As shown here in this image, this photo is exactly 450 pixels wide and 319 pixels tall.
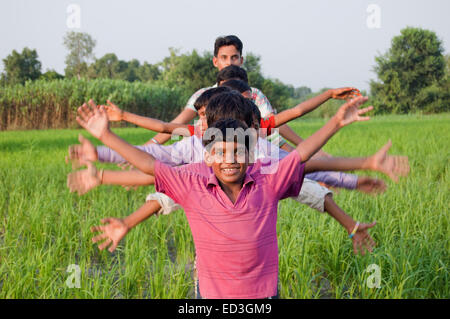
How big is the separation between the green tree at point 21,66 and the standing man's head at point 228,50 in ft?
118

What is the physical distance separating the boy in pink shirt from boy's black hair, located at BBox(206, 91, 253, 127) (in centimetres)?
17

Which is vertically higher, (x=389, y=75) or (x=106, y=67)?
(x=106, y=67)

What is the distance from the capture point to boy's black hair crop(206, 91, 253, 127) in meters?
1.55

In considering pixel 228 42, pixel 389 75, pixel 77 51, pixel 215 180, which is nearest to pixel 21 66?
pixel 77 51

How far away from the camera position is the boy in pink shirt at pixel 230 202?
1318mm

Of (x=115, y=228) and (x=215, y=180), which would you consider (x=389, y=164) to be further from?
(x=115, y=228)

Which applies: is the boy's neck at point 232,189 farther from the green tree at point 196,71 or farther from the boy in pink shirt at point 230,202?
the green tree at point 196,71

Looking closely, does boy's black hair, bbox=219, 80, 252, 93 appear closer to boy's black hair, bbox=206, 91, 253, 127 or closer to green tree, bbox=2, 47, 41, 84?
boy's black hair, bbox=206, 91, 253, 127

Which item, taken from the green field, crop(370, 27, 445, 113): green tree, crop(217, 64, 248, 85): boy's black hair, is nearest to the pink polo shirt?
the green field

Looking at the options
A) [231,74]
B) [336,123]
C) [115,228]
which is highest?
[231,74]

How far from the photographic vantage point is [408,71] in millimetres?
32938

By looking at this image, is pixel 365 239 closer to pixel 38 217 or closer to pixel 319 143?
pixel 319 143

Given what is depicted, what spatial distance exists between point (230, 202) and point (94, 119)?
1.63ft
